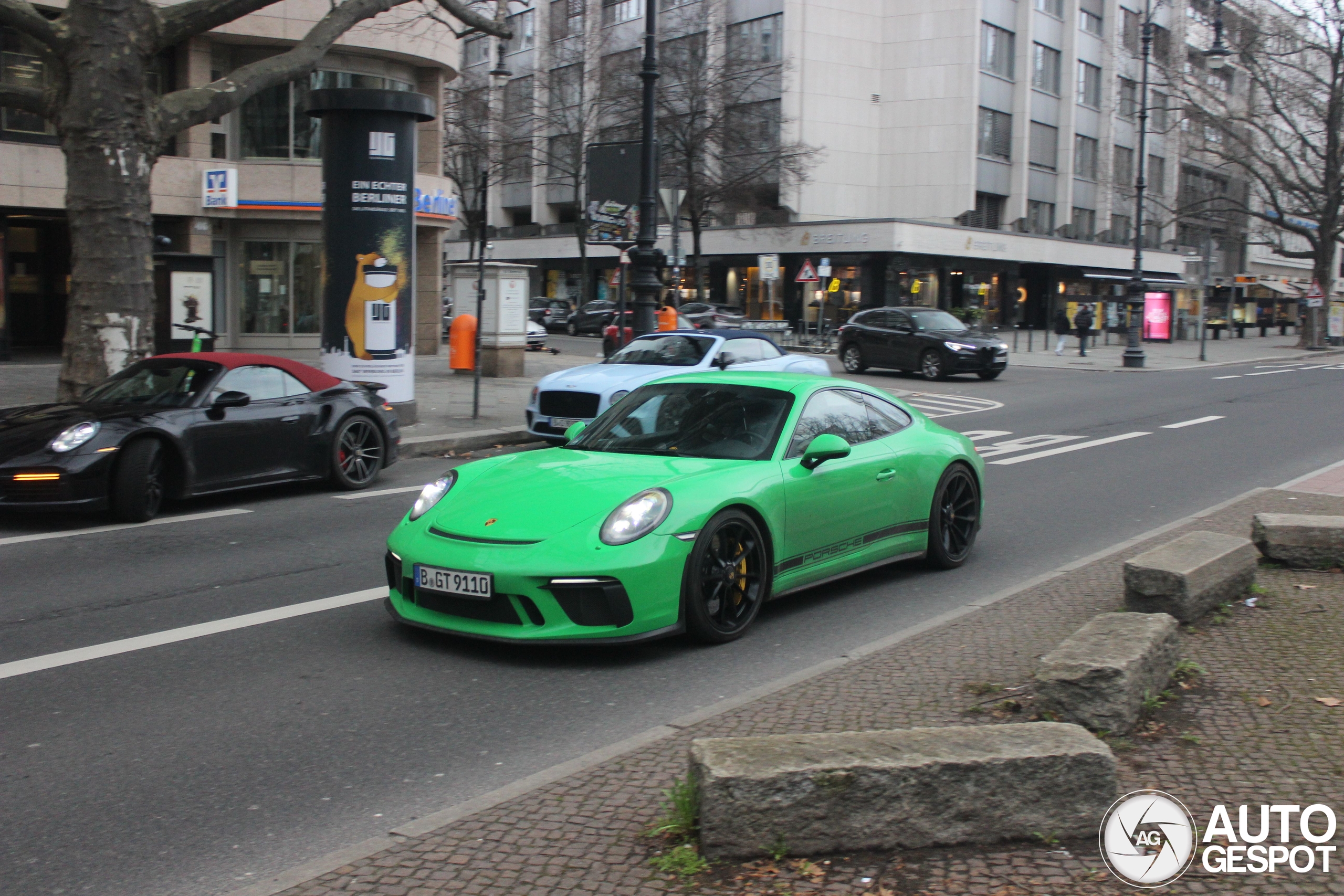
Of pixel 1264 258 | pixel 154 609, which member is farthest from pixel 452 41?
pixel 1264 258

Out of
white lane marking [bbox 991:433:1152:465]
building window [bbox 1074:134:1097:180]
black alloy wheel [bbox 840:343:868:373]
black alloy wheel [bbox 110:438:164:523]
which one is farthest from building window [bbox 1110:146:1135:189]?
black alloy wheel [bbox 110:438:164:523]

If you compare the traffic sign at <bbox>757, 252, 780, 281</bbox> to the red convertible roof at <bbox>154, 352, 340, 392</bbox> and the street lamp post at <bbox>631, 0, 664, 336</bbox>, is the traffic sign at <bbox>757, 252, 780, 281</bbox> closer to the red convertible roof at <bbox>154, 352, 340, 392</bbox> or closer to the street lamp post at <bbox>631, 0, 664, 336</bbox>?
the street lamp post at <bbox>631, 0, 664, 336</bbox>

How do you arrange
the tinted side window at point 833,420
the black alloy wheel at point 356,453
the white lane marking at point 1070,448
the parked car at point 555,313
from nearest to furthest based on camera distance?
the tinted side window at point 833,420 < the black alloy wheel at point 356,453 < the white lane marking at point 1070,448 < the parked car at point 555,313

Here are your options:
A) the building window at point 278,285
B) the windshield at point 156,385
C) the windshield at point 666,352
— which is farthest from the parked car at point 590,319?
the windshield at point 156,385

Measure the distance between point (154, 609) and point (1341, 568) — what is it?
691 cm

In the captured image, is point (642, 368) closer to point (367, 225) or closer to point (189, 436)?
point (367, 225)

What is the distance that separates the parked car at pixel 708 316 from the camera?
41969 millimetres

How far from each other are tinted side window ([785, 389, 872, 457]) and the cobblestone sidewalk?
134 cm

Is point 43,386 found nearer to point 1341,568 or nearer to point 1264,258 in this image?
point 1341,568

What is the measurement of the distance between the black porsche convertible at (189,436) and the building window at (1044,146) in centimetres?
5860

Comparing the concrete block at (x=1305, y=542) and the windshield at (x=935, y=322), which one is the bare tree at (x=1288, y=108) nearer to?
the windshield at (x=935, y=322)

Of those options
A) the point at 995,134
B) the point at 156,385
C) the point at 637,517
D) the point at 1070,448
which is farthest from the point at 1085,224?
the point at 637,517

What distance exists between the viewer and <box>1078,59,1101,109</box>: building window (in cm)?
6675

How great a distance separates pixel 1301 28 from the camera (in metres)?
47.5
